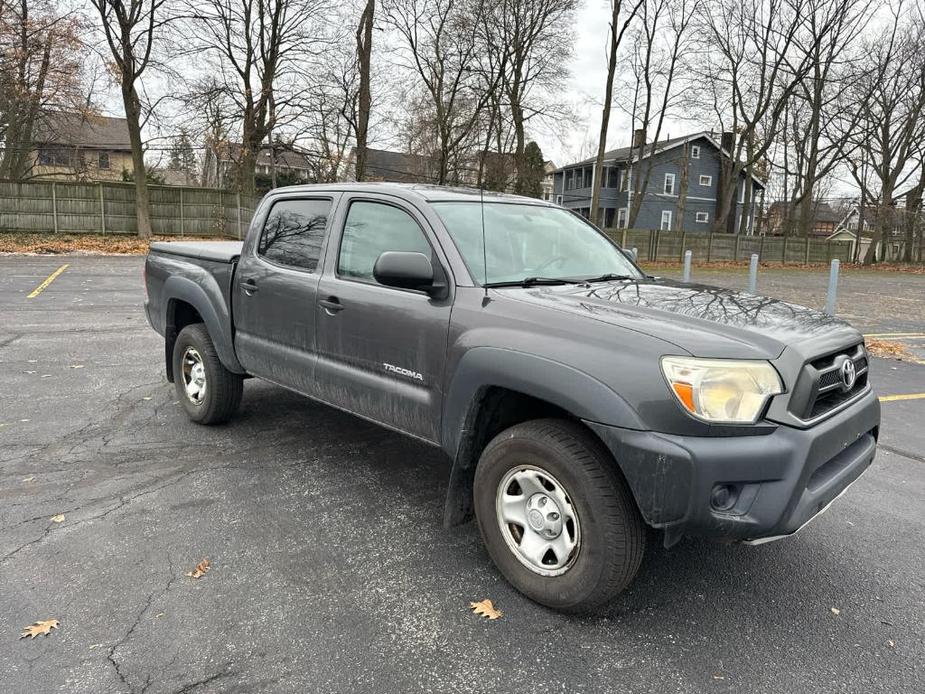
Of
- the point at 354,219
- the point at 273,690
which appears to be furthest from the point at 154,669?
the point at 354,219

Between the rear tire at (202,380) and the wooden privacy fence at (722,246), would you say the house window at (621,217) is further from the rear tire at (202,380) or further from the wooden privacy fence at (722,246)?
the rear tire at (202,380)

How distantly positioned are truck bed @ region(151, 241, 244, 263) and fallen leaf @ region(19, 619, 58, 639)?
8.90 ft

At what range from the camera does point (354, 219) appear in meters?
3.98

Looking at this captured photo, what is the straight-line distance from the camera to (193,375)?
5.30 meters

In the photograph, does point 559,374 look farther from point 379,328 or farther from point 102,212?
point 102,212

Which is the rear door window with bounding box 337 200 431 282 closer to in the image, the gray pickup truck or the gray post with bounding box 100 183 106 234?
the gray pickup truck

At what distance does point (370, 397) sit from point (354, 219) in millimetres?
1123

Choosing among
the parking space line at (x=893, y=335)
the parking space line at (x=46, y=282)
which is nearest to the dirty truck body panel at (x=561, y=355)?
the parking space line at (x=893, y=335)

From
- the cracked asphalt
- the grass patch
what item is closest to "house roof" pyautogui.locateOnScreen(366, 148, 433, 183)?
the grass patch

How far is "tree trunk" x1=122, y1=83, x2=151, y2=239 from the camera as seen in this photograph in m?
25.2

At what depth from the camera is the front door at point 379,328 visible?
10.8 feet

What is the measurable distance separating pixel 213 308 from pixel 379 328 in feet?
6.42

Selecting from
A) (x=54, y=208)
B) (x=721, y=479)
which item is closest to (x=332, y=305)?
(x=721, y=479)

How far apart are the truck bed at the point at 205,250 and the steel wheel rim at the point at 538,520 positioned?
2913mm
